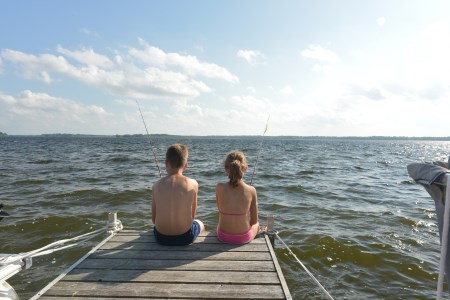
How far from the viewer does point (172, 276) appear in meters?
3.55

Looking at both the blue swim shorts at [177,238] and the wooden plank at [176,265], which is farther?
the blue swim shorts at [177,238]

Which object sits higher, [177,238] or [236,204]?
[236,204]

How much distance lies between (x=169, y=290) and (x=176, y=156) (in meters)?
1.72

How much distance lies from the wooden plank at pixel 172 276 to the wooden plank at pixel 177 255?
432 mm

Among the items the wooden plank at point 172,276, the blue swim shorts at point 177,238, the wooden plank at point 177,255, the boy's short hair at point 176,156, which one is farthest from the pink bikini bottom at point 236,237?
the boy's short hair at point 176,156

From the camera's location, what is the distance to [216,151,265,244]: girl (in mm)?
4354

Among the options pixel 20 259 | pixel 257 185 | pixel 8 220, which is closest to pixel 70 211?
pixel 8 220

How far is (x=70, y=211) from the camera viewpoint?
31.9 feet

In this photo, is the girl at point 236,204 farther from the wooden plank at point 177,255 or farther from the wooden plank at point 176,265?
the wooden plank at point 176,265

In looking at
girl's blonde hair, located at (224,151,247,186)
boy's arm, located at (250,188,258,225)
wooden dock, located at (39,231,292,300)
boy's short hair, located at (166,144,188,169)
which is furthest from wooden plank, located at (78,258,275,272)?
boy's short hair, located at (166,144,188,169)

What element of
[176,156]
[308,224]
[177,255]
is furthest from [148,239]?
[308,224]

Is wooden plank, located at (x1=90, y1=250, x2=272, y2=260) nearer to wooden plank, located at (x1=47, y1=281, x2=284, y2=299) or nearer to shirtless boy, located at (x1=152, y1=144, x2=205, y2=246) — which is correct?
shirtless boy, located at (x1=152, y1=144, x2=205, y2=246)

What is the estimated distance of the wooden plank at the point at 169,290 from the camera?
10.3 feet

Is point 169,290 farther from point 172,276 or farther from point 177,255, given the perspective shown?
point 177,255
